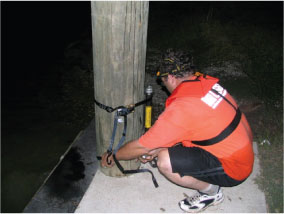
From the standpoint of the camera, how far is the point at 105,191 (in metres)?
2.59

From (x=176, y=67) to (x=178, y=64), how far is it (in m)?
0.03

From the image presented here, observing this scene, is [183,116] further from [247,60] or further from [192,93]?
[247,60]

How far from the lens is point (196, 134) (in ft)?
6.28

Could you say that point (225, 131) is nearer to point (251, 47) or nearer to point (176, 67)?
point (176, 67)

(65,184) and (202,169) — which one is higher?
(202,169)

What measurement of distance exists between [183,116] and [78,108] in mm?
4339

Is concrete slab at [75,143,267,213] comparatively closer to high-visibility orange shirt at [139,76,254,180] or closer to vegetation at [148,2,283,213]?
vegetation at [148,2,283,213]

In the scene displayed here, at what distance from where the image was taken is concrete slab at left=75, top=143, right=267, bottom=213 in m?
2.43

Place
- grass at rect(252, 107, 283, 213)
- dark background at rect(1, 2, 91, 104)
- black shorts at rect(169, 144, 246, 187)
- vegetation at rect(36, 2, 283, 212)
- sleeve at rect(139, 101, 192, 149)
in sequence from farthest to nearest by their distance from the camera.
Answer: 1. dark background at rect(1, 2, 91, 104)
2. vegetation at rect(36, 2, 283, 212)
3. grass at rect(252, 107, 283, 213)
4. black shorts at rect(169, 144, 246, 187)
5. sleeve at rect(139, 101, 192, 149)

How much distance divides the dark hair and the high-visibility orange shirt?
0.12 m

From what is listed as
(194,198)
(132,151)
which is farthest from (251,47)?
(132,151)

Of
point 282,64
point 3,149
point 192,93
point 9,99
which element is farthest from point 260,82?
point 9,99

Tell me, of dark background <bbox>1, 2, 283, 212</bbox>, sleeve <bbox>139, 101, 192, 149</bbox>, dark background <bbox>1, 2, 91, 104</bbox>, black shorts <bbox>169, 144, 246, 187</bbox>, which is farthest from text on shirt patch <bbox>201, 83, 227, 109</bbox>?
dark background <bbox>1, 2, 91, 104</bbox>

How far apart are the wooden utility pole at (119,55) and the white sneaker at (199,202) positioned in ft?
2.74
